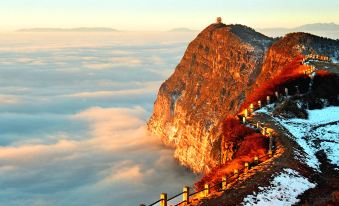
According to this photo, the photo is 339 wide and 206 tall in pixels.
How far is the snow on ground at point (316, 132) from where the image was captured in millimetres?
42259

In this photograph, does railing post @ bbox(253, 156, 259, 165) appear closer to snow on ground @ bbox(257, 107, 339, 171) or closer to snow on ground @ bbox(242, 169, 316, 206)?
snow on ground @ bbox(242, 169, 316, 206)

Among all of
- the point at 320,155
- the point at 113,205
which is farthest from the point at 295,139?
the point at 113,205

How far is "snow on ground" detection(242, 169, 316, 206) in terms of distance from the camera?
2976 centimetres

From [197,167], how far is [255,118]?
116 m

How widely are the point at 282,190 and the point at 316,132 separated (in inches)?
773

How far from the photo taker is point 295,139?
1794 inches

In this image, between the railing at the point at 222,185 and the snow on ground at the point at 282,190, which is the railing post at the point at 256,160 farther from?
the snow on ground at the point at 282,190

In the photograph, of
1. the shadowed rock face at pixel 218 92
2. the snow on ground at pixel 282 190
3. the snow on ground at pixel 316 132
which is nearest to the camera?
the snow on ground at pixel 282 190

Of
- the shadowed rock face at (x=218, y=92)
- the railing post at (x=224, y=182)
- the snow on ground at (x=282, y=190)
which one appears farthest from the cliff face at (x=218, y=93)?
the railing post at (x=224, y=182)

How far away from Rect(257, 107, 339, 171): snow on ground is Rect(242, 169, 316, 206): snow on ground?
4809 millimetres

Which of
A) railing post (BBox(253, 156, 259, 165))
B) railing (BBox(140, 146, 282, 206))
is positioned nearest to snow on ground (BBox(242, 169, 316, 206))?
railing (BBox(140, 146, 282, 206))

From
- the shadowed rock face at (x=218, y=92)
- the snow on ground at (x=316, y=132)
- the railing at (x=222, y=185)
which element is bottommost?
the shadowed rock face at (x=218, y=92)

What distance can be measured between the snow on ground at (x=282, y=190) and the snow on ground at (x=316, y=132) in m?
4.81

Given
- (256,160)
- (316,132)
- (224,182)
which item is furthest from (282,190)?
(316,132)
